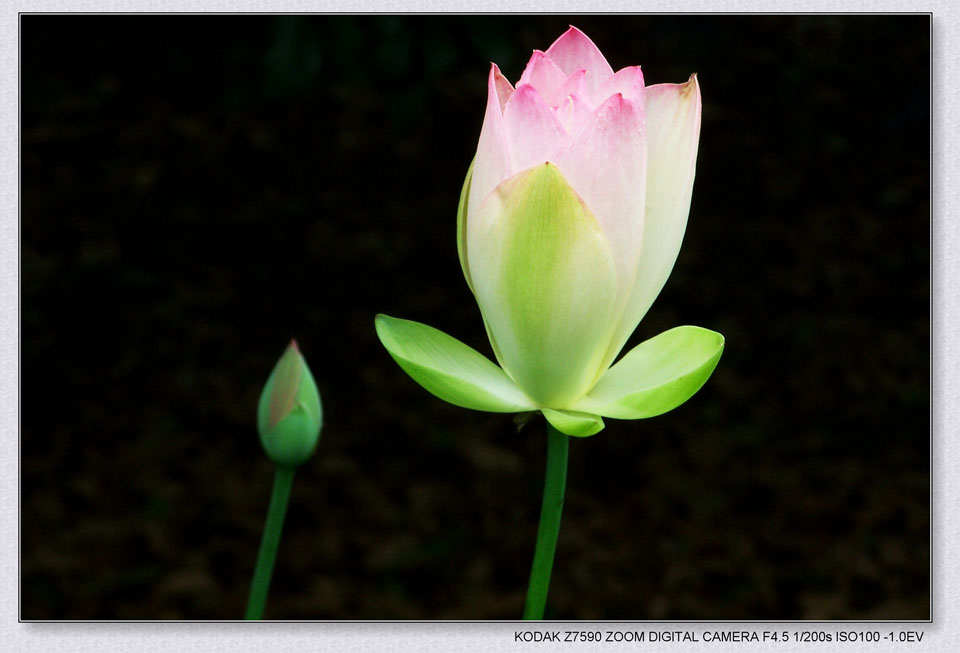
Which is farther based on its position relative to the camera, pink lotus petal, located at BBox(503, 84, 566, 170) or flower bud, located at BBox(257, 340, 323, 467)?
flower bud, located at BBox(257, 340, 323, 467)

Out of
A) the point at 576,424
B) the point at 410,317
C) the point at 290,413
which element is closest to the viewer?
the point at 576,424

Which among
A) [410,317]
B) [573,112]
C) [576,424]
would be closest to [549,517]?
[576,424]

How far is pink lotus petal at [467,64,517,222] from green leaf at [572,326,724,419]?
0.08m

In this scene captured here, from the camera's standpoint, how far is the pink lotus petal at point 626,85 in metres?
0.34

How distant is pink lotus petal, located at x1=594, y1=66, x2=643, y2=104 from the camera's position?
13.5 inches

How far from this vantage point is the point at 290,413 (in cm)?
46

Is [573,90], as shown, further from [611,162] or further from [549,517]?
[549,517]

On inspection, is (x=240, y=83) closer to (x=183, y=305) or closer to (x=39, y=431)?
(x=183, y=305)

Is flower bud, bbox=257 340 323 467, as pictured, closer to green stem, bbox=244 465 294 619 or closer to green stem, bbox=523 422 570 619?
green stem, bbox=244 465 294 619

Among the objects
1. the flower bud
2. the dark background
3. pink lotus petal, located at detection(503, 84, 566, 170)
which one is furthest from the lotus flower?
the dark background

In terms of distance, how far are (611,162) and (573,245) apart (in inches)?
1.2

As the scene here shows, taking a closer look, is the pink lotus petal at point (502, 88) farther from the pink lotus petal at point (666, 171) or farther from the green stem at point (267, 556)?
the green stem at point (267, 556)

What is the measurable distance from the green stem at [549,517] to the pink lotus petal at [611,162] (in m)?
0.07

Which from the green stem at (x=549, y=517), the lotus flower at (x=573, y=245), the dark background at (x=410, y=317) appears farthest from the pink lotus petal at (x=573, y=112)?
the dark background at (x=410, y=317)
